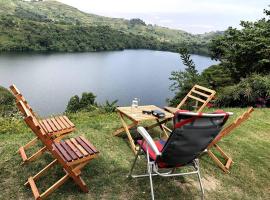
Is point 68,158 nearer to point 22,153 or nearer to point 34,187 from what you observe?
point 34,187

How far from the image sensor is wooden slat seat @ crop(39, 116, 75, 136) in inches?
206

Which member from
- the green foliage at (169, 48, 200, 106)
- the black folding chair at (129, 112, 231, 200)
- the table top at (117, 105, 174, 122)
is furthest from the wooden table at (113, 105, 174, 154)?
the green foliage at (169, 48, 200, 106)

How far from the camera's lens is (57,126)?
17.9 feet

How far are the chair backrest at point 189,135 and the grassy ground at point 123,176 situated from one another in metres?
0.88

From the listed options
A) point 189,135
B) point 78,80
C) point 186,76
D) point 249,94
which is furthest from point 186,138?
point 78,80

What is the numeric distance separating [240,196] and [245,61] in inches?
557

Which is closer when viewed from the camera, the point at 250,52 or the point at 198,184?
the point at 198,184

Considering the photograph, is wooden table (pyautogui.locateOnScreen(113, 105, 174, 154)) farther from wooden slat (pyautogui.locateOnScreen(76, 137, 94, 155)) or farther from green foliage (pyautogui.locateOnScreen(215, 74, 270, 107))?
green foliage (pyautogui.locateOnScreen(215, 74, 270, 107))

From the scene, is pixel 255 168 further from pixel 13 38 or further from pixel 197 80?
pixel 13 38

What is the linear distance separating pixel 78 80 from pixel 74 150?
67.6 m

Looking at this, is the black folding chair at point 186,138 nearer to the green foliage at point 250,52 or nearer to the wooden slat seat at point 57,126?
the wooden slat seat at point 57,126

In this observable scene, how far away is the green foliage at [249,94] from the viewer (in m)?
12.2

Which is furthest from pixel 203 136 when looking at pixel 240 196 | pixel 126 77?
pixel 126 77

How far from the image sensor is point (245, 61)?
58.1 ft
